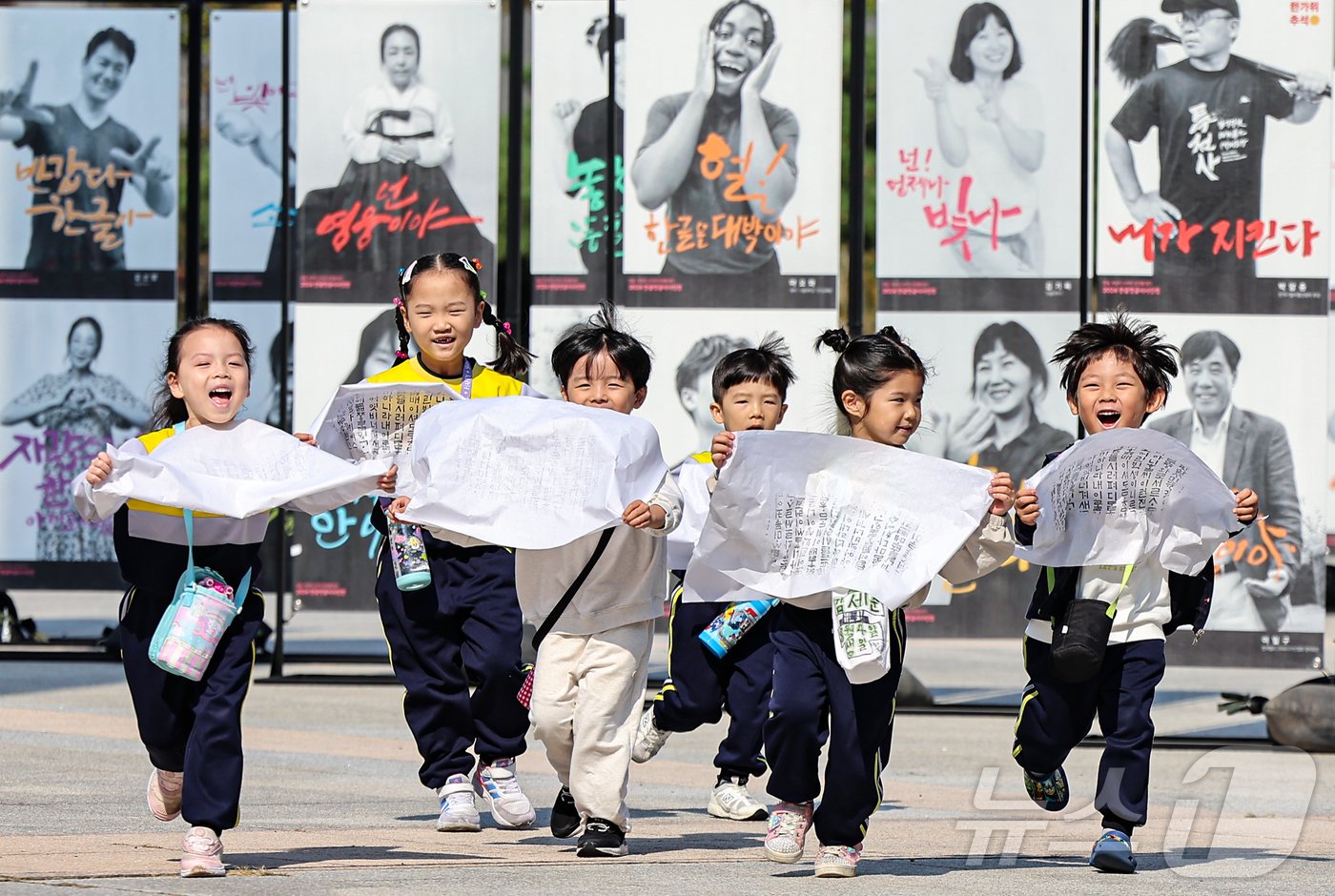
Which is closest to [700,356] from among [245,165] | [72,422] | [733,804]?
[733,804]

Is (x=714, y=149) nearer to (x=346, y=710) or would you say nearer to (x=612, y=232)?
(x=612, y=232)

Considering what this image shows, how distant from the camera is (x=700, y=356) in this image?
11.0 metres

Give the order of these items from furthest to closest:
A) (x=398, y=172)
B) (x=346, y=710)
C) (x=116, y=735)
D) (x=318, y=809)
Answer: (x=398, y=172) < (x=346, y=710) < (x=116, y=735) < (x=318, y=809)

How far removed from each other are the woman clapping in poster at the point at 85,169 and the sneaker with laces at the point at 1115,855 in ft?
28.6

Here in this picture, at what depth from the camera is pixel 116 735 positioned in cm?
936

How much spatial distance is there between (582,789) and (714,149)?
5.52m

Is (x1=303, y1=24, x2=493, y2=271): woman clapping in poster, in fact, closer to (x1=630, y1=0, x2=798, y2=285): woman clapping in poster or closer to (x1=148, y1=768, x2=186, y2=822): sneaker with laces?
(x1=630, y1=0, x2=798, y2=285): woman clapping in poster

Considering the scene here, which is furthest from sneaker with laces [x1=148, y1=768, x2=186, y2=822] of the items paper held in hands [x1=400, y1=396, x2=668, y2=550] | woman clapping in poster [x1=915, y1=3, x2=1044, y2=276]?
woman clapping in poster [x1=915, y1=3, x2=1044, y2=276]

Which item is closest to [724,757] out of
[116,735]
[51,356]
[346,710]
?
[116,735]

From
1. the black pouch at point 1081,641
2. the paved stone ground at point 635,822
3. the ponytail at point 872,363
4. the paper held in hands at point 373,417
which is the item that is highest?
the ponytail at point 872,363

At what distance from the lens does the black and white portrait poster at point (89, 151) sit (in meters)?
13.1

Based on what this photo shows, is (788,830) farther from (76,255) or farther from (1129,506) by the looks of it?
(76,255)

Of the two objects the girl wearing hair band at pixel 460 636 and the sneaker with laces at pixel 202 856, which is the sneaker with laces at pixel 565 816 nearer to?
the girl wearing hair band at pixel 460 636

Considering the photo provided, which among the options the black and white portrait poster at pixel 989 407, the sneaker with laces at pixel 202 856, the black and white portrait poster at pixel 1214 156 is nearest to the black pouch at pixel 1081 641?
the sneaker with laces at pixel 202 856
